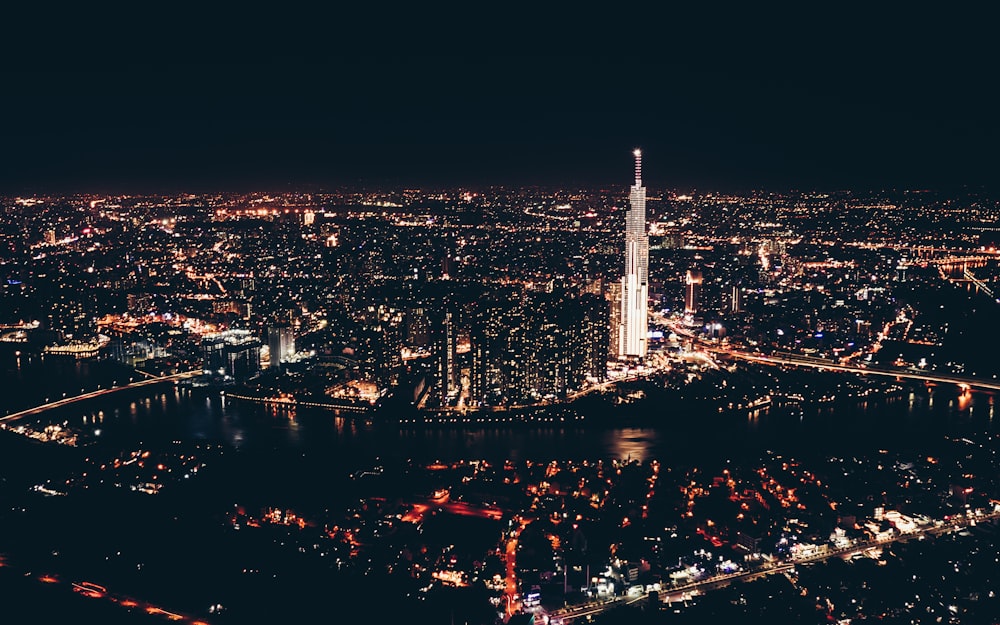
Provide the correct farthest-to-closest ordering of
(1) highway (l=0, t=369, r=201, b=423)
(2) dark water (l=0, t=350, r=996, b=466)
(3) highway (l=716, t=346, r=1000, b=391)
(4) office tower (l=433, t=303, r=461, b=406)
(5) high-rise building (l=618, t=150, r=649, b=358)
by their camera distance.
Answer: (5) high-rise building (l=618, t=150, r=649, b=358) < (3) highway (l=716, t=346, r=1000, b=391) < (4) office tower (l=433, t=303, r=461, b=406) < (1) highway (l=0, t=369, r=201, b=423) < (2) dark water (l=0, t=350, r=996, b=466)

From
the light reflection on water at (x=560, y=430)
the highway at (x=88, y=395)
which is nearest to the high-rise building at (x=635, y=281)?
the light reflection on water at (x=560, y=430)

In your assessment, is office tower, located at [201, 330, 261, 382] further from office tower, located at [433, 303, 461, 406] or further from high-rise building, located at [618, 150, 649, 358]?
high-rise building, located at [618, 150, 649, 358]

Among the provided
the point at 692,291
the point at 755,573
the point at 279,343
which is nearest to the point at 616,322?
the point at 692,291

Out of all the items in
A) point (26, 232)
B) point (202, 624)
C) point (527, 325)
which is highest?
point (26, 232)

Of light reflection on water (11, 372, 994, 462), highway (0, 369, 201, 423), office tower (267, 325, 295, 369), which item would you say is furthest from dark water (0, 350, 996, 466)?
office tower (267, 325, 295, 369)

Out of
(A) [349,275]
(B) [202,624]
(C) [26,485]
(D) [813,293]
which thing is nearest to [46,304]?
(A) [349,275]

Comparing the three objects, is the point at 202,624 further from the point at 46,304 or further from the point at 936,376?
the point at 46,304

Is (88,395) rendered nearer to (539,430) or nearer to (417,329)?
(417,329)
